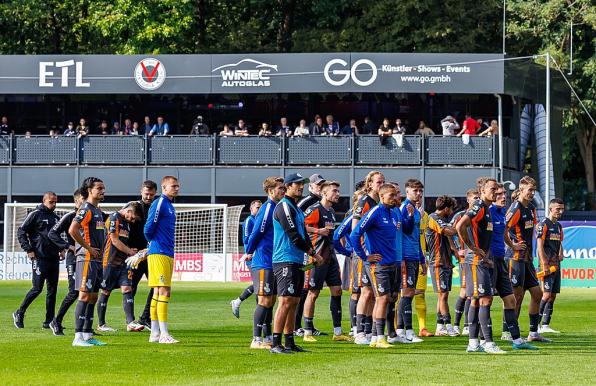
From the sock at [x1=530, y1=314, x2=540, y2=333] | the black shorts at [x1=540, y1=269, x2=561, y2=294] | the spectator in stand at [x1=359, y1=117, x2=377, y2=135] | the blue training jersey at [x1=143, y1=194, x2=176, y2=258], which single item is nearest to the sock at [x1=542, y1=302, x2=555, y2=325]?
the black shorts at [x1=540, y1=269, x2=561, y2=294]

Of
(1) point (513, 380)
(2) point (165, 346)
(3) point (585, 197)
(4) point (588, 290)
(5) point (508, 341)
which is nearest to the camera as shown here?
(1) point (513, 380)

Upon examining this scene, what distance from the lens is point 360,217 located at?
55.0 feet

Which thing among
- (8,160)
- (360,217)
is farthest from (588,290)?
(8,160)

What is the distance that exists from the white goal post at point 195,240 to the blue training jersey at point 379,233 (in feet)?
75.3

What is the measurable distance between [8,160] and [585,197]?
25.9 m

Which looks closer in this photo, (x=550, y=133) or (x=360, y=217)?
(x=360, y=217)

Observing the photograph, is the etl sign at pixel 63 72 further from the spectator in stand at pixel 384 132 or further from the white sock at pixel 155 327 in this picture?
the white sock at pixel 155 327

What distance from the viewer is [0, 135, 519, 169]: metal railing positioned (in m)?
42.2

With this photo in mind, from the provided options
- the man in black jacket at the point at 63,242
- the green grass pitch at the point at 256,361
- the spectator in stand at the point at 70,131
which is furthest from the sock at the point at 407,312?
the spectator in stand at the point at 70,131

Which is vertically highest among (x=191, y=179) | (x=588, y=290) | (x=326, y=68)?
(x=326, y=68)

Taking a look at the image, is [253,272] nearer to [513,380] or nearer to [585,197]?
[513,380]

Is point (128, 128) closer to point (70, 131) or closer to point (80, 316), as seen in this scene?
point (70, 131)

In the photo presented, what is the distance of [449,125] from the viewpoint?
1670 inches

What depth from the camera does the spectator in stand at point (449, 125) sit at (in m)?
42.4
